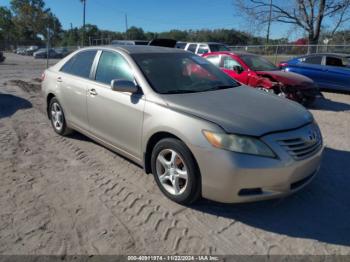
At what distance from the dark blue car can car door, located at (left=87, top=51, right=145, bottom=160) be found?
928 centimetres

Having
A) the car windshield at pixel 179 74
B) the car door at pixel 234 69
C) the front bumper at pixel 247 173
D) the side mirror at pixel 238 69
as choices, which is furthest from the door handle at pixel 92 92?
the side mirror at pixel 238 69

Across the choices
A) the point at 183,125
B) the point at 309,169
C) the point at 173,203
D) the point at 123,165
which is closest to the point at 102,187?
the point at 123,165

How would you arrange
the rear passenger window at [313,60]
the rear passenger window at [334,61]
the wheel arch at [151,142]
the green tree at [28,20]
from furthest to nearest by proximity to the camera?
the green tree at [28,20], the rear passenger window at [313,60], the rear passenger window at [334,61], the wheel arch at [151,142]

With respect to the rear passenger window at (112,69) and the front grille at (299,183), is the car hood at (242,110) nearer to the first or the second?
the front grille at (299,183)

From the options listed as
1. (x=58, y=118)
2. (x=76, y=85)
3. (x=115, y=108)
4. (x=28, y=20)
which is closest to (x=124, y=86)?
(x=115, y=108)

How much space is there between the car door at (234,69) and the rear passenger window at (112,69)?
479 cm

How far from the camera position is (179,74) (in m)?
4.07

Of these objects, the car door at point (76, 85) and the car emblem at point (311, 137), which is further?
the car door at point (76, 85)

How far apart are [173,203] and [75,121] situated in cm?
237

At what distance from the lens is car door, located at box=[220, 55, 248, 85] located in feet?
28.4

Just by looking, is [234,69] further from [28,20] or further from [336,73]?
[28,20]

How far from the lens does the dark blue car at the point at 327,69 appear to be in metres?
10.9

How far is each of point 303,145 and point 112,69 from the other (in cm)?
255

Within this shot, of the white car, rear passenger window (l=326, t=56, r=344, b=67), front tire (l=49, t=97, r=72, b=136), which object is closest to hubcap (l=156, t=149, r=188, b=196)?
front tire (l=49, t=97, r=72, b=136)
